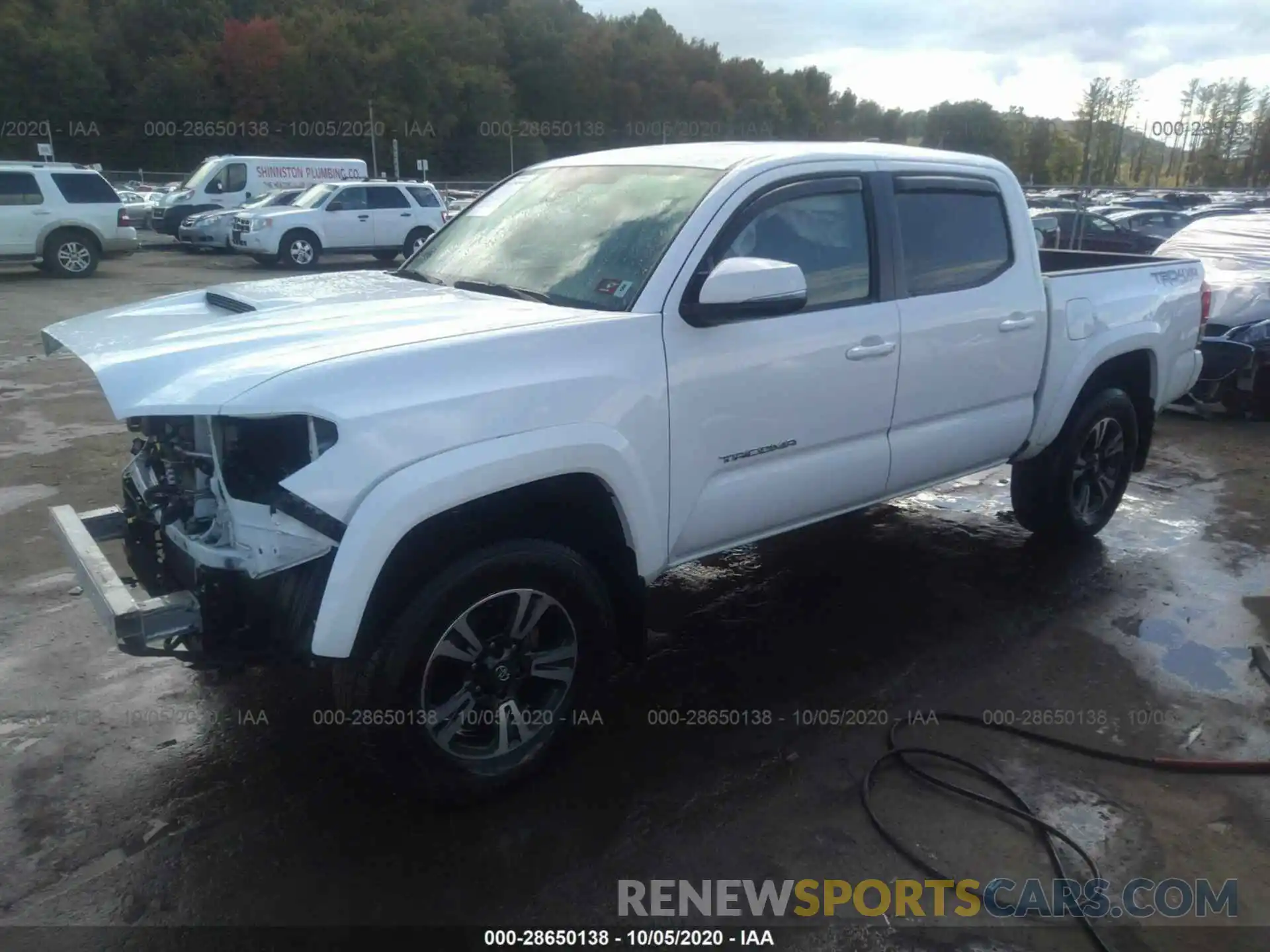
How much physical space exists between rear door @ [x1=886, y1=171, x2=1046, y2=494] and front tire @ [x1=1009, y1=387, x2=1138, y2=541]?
0.46 meters

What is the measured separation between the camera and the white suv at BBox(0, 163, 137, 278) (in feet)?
53.6

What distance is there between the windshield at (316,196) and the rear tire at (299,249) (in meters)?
0.68

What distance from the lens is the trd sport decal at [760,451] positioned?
11.4ft

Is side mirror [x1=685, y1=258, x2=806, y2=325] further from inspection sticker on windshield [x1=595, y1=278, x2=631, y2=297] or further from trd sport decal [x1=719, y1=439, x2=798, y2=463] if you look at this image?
trd sport decal [x1=719, y1=439, x2=798, y2=463]

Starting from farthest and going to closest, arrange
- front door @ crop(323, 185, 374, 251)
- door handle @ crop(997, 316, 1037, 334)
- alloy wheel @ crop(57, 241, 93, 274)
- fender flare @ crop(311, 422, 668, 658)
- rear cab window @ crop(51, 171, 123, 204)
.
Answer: front door @ crop(323, 185, 374, 251), alloy wheel @ crop(57, 241, 93, 274), rear cab window @ crop(51, 171, 123, 204), door handle @ crop(997, 316, 1037, 334), fender flare @ crop(311, 422, 668, 658)

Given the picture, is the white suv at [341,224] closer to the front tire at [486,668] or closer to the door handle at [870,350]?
the door handle at [870,350]

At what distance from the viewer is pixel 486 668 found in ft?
9.94

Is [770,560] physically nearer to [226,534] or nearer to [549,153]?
[226,534]

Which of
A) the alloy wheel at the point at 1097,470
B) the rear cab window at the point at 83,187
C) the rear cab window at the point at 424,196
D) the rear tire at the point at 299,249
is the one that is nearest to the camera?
the alloy wheel at the point at 1097,470

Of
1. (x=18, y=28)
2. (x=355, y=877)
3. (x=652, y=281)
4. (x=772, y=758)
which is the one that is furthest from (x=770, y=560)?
(x=18, y=28)

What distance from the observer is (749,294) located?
3176 mm

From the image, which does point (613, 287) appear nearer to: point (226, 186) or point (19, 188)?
point (19, 188)

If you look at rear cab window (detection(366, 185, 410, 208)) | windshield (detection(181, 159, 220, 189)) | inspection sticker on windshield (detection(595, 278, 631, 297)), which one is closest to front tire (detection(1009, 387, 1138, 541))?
inspection sticker on windshield (detection(595, 278, 631, 297))

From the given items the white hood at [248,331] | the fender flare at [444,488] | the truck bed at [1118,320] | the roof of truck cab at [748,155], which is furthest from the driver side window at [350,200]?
the fender flare at [444,488]
